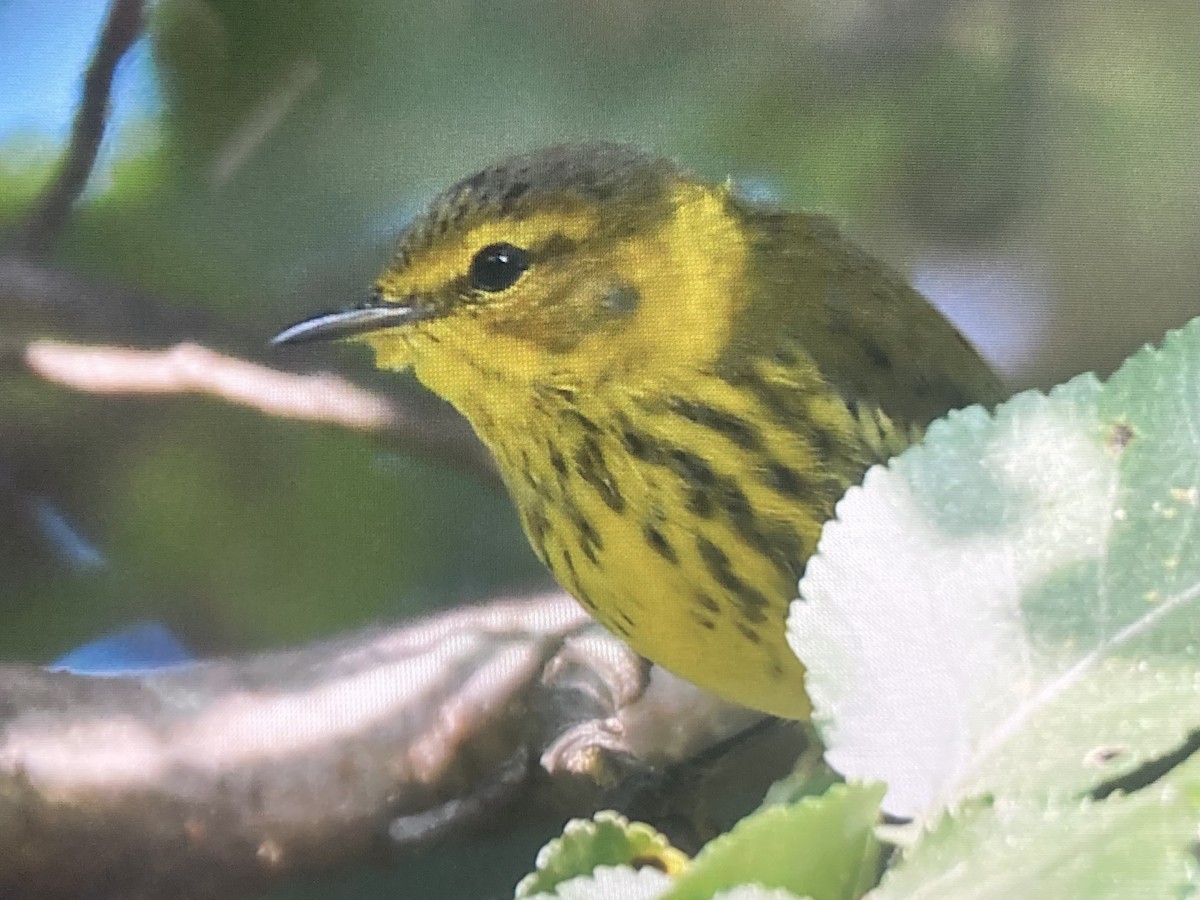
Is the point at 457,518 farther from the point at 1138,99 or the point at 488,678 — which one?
the point at 1138,99

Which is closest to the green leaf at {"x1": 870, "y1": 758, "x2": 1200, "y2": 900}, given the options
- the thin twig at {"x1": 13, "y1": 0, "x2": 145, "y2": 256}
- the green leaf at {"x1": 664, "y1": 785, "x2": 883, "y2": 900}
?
the green leaf at {"x1": 664, "y1": 785, "x2": 883, "y2": 900}

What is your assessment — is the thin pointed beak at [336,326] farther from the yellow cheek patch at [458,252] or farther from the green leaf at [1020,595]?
the green leaf at [1020,595]

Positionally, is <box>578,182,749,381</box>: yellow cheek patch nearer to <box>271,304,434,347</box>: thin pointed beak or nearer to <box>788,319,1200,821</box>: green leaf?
<box>271,304,434,347</box>: thin pointed beak

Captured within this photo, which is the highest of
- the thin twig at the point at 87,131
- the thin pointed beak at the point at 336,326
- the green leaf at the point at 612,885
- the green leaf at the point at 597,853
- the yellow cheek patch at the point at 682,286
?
the thin twig at the point at 87,131

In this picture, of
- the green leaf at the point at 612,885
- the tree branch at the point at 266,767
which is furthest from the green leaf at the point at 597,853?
the tree branch at the point at 266,767

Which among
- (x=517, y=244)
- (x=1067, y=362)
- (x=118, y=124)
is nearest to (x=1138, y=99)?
(x=1067, y=362)
